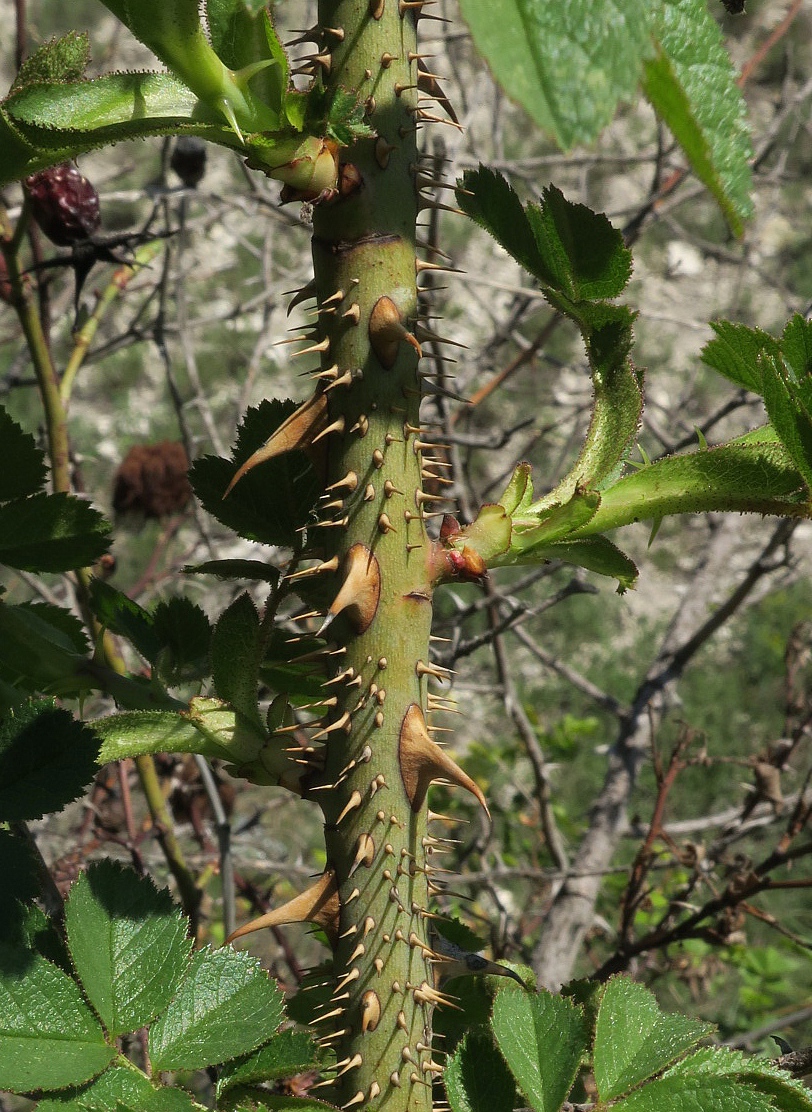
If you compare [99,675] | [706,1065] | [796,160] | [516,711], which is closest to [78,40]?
[99,675]

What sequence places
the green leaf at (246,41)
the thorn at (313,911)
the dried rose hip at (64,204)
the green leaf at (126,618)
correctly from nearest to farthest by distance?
1. the green leaf at (246,41)
2. the thorn at (313,911)
3. the green leaf at (126,618)
4. the dried rose hip at (64,204)

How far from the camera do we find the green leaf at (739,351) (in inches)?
22.6

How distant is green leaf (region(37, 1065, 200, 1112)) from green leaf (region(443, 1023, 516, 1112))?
0.13 meters

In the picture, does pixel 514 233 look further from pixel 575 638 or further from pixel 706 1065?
pixel 575 638

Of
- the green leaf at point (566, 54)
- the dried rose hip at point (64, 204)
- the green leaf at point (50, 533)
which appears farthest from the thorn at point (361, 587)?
the dried rose hip at point (64, 204)

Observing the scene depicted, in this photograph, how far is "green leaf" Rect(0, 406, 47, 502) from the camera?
0.64 m

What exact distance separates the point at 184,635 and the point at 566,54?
1.70ft

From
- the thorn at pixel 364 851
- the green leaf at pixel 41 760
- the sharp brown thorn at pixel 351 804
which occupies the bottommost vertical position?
the thorn at pixel 364 851

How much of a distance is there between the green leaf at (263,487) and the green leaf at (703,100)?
373 millimetres

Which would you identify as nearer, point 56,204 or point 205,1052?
point 205,1052

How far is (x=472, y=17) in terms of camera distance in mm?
248

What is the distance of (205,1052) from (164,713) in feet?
0.59

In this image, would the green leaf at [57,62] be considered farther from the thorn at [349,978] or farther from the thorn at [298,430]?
the thorn at [349,978]

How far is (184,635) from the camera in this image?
2.31 ft
